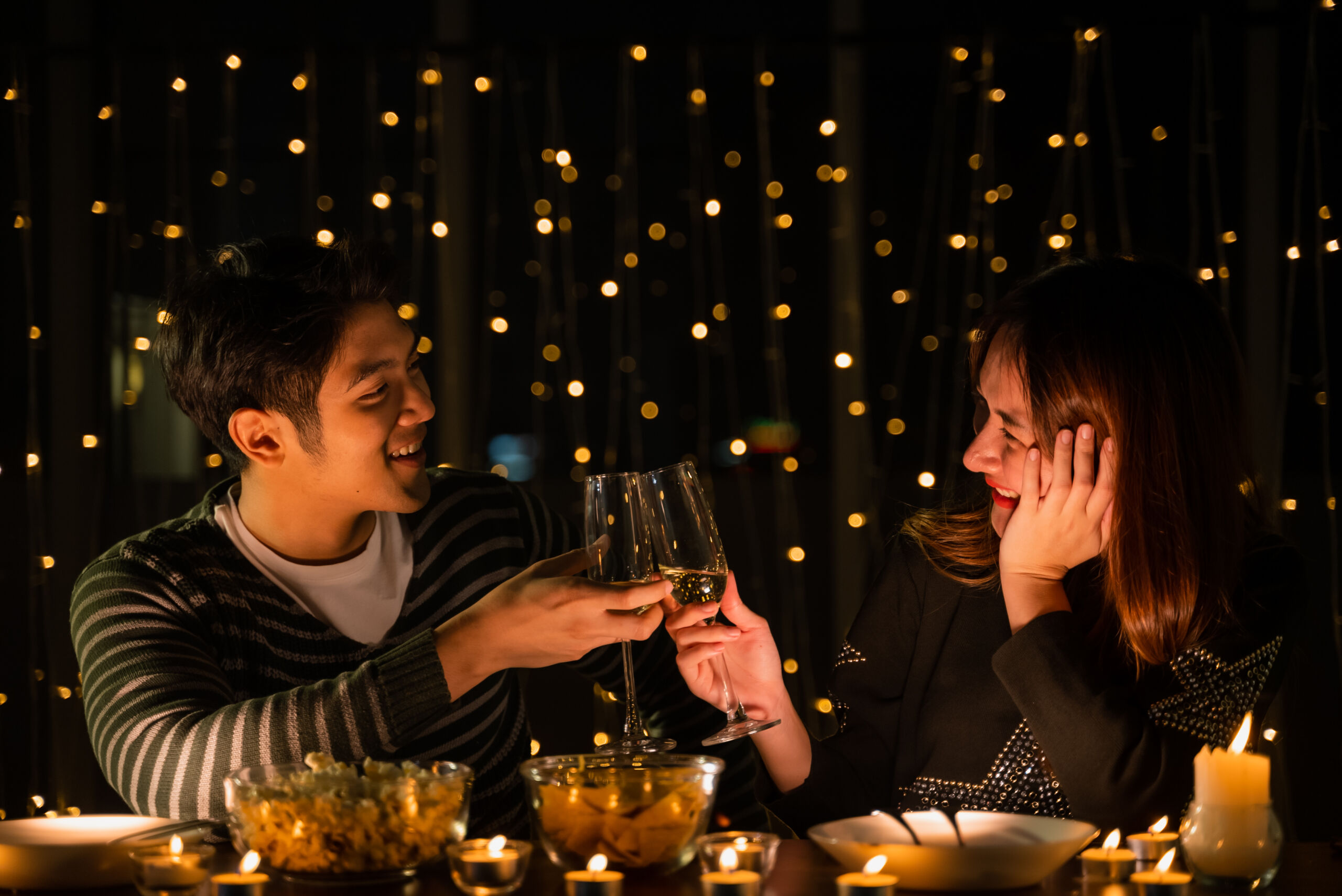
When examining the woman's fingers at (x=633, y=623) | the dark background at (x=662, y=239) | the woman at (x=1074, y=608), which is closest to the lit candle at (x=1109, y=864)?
the woman at (x=1074, y=608)

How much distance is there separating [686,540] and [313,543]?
0.68 m

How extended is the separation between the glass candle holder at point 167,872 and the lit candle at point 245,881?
0.06ft

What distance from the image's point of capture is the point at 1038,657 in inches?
48.5

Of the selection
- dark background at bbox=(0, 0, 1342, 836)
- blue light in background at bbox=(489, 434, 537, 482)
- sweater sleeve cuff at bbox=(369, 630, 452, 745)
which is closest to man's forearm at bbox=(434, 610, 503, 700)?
sweater sleeve cuff at bbox=(369, 630, 452, 745)

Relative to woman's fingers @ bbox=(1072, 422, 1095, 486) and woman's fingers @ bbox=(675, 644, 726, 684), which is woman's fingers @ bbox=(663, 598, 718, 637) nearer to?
woman's fingers @ bbox=(675, 644, 726, 684)

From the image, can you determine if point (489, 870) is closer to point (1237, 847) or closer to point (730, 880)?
point (730, 880)

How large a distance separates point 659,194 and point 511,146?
476mm

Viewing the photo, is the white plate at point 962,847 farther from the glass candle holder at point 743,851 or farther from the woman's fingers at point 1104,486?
the woman's fingers at point 1104,486

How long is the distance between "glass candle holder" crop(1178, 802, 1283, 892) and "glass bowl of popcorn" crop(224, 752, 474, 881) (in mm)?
607

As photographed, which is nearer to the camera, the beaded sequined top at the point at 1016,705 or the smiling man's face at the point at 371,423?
the beaded sequined top at the point at 1016,705

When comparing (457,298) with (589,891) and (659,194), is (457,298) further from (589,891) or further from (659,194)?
(589,891)

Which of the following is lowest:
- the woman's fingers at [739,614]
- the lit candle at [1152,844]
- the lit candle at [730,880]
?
the lit candle at [1152,844]

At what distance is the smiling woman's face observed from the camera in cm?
142

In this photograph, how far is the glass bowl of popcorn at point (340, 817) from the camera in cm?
88
